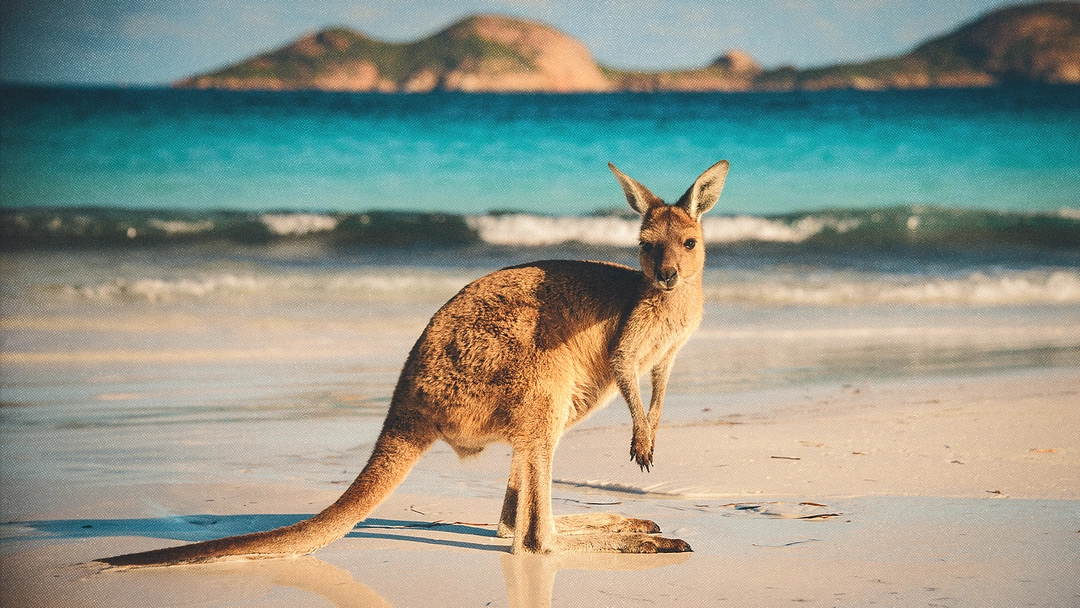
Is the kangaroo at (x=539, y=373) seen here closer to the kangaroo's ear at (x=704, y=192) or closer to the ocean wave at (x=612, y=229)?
the kangaroo's ear at (x=704, y=192)

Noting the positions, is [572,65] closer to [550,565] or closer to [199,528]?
[199,528]

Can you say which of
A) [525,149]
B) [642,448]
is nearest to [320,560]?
[642,448]

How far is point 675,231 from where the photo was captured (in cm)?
307

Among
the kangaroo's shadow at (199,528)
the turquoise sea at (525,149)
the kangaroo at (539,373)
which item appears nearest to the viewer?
the kangaroo at (539,373)

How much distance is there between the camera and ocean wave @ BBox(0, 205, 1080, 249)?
12.8 metres

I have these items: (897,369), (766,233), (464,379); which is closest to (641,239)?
(464,379)

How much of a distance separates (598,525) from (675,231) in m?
0.90

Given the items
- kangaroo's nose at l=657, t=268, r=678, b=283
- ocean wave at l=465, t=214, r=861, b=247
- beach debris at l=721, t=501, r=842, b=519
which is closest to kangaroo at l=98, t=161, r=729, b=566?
kangaroo's nose at l=657, t=268, r=678, b=283

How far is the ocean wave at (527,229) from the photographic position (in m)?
12.8

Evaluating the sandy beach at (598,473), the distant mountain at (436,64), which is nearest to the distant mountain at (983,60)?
the distant mountain at (436,64)

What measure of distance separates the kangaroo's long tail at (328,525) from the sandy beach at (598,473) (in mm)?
63

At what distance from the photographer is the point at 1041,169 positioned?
52.9 feet

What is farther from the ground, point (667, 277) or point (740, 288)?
point (740, 288)

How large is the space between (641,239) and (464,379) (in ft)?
2.14
